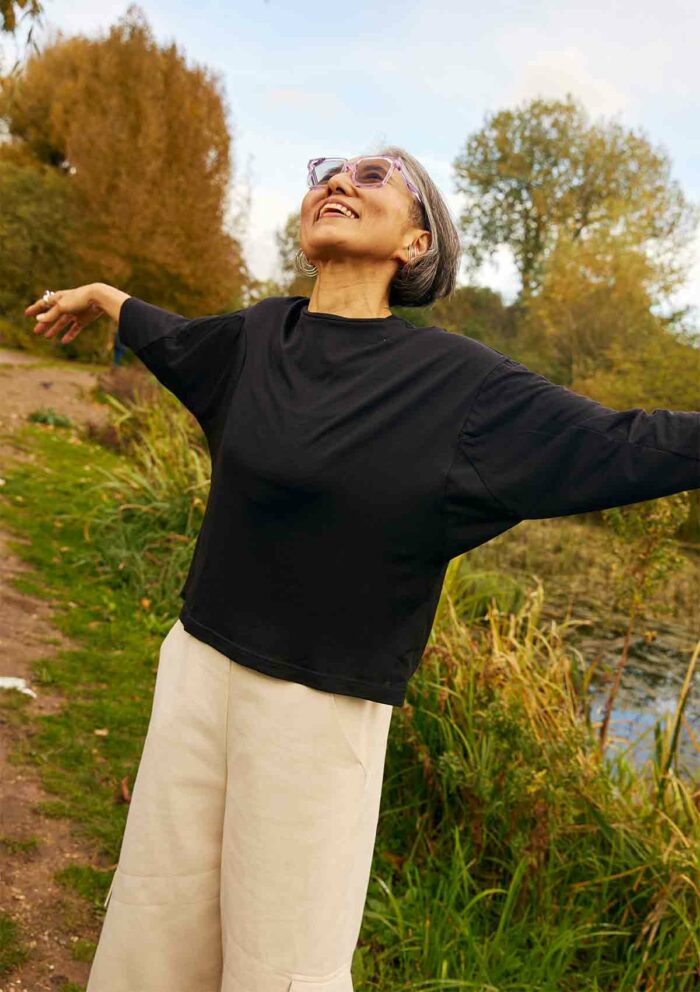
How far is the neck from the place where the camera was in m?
1.66

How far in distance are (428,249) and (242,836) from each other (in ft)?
3.69

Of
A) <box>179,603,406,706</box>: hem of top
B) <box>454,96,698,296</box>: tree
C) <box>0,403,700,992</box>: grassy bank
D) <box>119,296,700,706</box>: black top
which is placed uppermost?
<box>454,96,698,296</box>: tree

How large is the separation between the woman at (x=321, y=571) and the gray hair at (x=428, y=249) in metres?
0.02

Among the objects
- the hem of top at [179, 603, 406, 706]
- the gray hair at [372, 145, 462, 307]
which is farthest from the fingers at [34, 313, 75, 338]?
the hem of top at [179, 603, 406, 706]

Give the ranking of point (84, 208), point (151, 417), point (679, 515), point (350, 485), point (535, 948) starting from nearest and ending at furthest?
point (350, 485) → point (535, 948) → point (679, 515) → point (151, 417) → point (84, 208)

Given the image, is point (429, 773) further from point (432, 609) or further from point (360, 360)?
point (360, 360)

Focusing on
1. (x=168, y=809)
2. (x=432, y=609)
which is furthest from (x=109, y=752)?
(x=432, y=609)

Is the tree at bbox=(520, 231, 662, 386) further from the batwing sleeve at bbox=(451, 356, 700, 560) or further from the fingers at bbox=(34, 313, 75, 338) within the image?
the batwing sleeve at bbox=(451, 356, 700, 560)

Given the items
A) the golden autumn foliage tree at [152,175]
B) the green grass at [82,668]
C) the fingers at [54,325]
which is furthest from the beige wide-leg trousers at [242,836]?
the golden autumn foliage tree at [152,175]

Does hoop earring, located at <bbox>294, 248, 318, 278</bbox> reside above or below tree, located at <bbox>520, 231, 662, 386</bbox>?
below

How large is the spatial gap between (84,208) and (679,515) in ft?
66.6

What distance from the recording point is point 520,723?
3.27 metres

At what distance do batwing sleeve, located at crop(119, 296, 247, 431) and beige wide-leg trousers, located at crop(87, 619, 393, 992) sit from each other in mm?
456

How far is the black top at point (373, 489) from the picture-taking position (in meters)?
1.43
